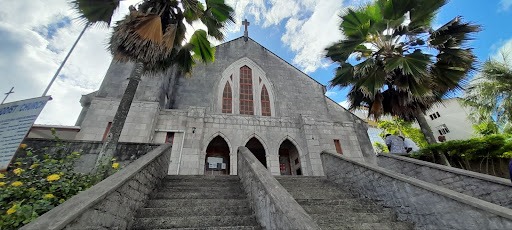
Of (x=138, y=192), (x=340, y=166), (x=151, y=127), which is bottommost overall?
(x=138, y=192)

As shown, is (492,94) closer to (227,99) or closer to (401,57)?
(401,57)

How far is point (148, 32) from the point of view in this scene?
551 cm

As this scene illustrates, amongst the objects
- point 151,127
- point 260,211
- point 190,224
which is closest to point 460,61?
point 260,211

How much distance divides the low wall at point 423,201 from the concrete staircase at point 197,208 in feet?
9.47

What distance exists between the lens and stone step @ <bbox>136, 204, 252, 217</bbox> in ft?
11.7

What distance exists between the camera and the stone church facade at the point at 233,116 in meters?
9.41

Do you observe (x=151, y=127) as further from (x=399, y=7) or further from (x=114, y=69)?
(x=399, y=7)

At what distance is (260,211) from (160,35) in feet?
16.7

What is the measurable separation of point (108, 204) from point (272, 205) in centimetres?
215

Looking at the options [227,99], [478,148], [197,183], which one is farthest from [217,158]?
[478,148]

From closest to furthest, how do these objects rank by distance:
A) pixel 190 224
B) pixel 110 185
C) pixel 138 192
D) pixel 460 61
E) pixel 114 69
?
1. pixel 110 185
2. pixel 190 224
3. pixel 138 192
4. pixel 460 61
5. pixel 114 69

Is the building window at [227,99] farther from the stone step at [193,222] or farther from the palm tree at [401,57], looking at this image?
the stone step at [193,222]

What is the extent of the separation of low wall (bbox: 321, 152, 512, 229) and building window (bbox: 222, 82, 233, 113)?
8.19 m

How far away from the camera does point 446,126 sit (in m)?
29.5
